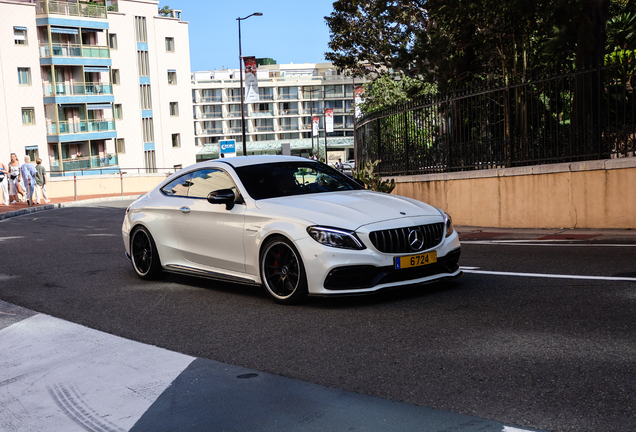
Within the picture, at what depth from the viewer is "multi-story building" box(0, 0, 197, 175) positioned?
58.6 m

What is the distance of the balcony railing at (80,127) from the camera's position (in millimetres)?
60312

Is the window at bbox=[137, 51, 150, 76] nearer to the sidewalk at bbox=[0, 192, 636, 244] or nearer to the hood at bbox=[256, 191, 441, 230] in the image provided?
the sidewalk at bbox=[0, 192, 636, 244]

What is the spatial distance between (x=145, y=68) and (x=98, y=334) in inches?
2600

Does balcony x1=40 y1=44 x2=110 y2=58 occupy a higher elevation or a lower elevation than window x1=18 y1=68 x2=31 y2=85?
higher

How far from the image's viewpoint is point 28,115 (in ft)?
194

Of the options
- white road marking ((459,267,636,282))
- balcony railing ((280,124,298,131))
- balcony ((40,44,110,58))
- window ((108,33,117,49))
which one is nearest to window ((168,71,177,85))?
window ((108,33,117,49))

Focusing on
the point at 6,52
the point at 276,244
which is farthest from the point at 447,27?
the point at 6,52

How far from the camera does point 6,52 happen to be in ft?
188

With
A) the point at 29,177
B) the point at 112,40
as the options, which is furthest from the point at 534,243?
the point at 112,40

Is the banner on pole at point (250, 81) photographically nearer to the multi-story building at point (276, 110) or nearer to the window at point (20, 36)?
the window at point (20, 36)

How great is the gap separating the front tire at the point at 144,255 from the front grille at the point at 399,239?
3.26m

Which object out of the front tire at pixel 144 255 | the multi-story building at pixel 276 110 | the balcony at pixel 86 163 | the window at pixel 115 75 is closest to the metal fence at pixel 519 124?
the front tire at pixel 144 255

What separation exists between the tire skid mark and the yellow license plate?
304cm

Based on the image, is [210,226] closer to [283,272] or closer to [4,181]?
[283,272]
